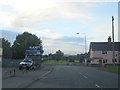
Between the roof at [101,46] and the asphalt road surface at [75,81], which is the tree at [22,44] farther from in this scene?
the asphalt road surface at [75,81]

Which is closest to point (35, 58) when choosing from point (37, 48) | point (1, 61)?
point (37, 48)

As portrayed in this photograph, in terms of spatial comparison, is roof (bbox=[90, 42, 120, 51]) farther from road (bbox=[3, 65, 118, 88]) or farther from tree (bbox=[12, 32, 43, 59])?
road (bbox=[3, 65, 118, 88])

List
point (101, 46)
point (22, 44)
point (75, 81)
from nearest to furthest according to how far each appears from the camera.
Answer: point (75, 81) < point (22, 44) < point (101, 46)

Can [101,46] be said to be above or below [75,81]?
above

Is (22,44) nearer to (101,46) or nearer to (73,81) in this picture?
(101,46)

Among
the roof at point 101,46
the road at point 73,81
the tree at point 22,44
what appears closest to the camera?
the road at point 73,81

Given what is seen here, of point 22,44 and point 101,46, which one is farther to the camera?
point 101,46

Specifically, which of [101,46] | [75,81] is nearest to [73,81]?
[75,81]

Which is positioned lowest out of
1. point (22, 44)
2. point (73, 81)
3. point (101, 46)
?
point (73, 81)

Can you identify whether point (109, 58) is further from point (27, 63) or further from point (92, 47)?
point (27, 63)

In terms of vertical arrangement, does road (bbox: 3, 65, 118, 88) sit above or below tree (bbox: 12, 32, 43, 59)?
below

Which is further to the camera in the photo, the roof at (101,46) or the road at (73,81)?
the roof at (101,46)

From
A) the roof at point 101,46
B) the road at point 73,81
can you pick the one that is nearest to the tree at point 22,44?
the roof at point 101,46

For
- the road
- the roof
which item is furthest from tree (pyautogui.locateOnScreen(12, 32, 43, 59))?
the road
